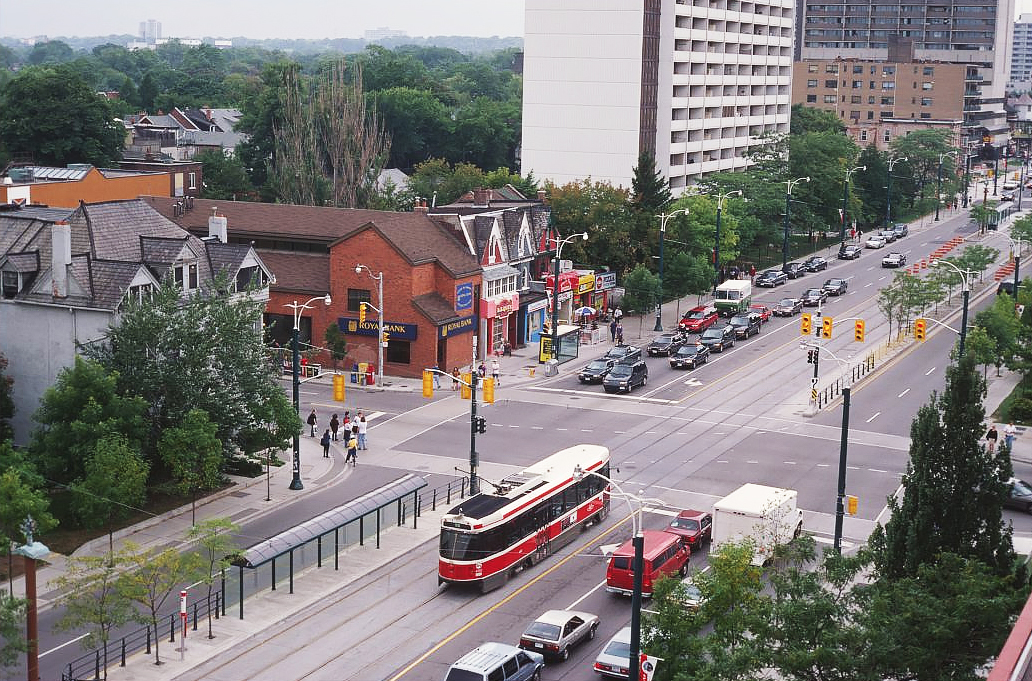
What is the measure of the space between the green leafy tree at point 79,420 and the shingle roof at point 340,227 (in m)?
29.1

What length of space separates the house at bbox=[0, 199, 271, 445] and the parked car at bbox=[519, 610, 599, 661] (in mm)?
23929

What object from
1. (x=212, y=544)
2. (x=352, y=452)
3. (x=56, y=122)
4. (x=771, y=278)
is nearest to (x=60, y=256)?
(x=352, y=452)

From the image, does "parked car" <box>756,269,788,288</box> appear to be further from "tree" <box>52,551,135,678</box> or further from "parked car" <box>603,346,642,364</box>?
"tree" <box>52,551,135,678</box>

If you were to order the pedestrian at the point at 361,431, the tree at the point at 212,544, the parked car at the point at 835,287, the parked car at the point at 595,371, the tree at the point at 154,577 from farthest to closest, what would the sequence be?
1. the parked car at the point at 835,287
2. the parked car at the point at 595,371
3. the pedestrian at the point at 361,431
4. the tree at the point at 212,544
5. the tree at the point at 154,577

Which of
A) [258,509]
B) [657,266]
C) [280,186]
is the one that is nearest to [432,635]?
[258,509]

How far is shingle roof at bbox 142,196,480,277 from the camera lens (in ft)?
255

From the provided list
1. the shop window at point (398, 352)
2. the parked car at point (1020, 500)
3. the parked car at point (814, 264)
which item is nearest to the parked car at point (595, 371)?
the shop window at point (398, 352)

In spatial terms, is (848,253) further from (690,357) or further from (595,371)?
(595,371)

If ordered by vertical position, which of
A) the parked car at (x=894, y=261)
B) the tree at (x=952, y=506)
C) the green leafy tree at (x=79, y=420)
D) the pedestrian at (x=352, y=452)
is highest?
the tree at (x=952, y=506)

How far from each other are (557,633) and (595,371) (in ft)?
133

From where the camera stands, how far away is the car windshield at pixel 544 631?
122 feet

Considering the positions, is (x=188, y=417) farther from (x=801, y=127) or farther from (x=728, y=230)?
(x=801, y=127)

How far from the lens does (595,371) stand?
3041 inches

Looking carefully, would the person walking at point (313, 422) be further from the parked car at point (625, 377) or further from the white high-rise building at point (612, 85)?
the white high-rise building at point (612, 85)
